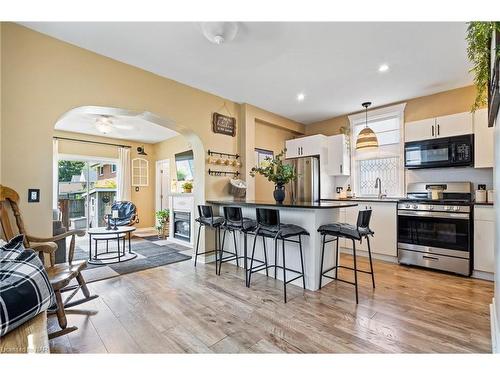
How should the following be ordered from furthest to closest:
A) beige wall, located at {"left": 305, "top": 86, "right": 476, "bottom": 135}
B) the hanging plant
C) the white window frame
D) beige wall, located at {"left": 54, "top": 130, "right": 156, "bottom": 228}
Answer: beige wall, located at {"left": 54, "top": 130, "right": 156, "bottom": 228}, the white window frame, beige wall, located at {"left": 305, "top": 86, "right": 476, "bottom": 135}, the hanging plant

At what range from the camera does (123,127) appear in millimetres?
5324

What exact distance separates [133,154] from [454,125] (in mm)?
7108

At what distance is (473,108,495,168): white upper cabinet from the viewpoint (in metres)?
3.23

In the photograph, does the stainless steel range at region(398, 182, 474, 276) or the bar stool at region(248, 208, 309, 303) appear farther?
the stainless steel range at region(398, 182, 474, 276)

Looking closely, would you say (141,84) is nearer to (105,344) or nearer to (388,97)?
(105,344)

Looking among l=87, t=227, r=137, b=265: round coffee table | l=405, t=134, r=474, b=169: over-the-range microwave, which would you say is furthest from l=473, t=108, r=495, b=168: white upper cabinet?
l=87, t=227, r=137, b=265: round coffee table

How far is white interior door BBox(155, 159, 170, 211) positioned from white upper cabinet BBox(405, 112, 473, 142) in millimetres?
5936

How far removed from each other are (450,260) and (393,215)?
883mm

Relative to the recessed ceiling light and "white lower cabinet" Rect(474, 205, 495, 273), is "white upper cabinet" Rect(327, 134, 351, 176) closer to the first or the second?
the recessed ceiling light

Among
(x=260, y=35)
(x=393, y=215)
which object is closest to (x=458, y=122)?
(x=393, y=215)

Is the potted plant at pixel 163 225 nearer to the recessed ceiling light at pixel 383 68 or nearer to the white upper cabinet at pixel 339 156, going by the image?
the white upper cabinet at pixel 339 156

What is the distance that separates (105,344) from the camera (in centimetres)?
179

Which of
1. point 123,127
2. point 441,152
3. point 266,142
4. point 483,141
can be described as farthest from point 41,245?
point 483,141
